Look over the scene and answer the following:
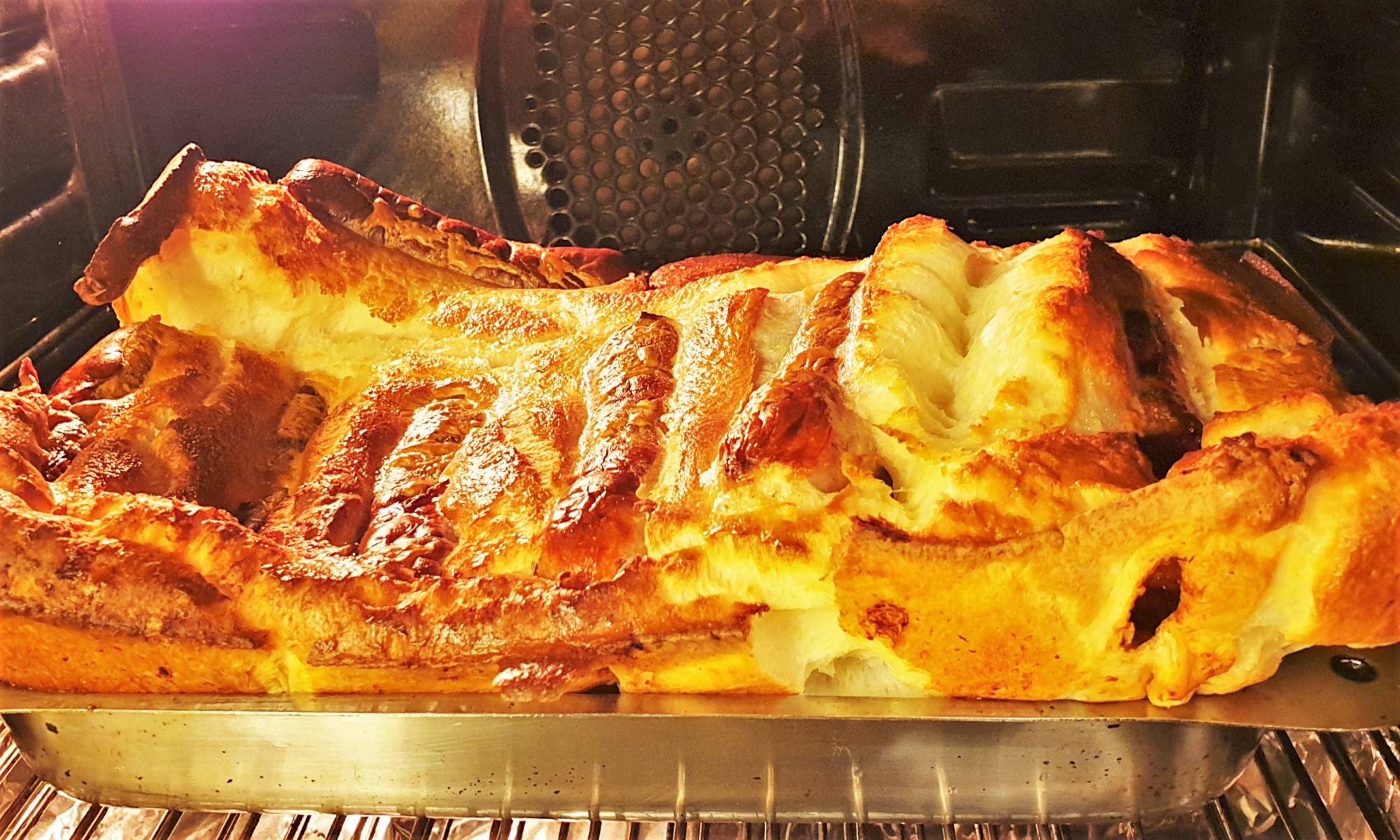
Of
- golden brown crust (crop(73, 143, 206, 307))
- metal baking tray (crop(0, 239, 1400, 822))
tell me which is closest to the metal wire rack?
metal baking tray (crop(0, 239, 1400, 822))

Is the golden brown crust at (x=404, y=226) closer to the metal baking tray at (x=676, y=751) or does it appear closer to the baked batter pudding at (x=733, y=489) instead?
the baked batter pudding at (x=733, y=489)

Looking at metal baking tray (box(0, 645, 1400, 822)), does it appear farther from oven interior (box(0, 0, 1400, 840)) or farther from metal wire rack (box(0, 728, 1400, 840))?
oven interior (box(0, 0, 1400, 840))

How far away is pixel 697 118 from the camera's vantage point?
248 centimetres

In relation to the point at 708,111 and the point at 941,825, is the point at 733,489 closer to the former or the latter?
the point at 941,825

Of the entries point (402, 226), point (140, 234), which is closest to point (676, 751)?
point (402, 226)

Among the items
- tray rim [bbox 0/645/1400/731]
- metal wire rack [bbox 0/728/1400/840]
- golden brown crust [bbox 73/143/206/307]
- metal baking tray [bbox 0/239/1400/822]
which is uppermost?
Result: golden brown crust [bbox 73/143/206/307]

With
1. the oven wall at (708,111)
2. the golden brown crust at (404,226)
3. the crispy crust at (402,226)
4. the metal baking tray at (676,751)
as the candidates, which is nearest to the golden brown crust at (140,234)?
the crispy crust at (402,226)

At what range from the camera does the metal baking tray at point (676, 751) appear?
1.48 meters

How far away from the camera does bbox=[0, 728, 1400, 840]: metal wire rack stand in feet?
5.09

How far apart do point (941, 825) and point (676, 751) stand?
0.42 m

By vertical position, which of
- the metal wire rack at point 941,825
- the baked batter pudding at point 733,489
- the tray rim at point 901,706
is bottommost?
the metal wire rack at point 941,825

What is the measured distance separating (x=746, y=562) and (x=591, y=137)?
1360 millimetres

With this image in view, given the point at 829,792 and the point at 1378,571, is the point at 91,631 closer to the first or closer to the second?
the point at 829,792

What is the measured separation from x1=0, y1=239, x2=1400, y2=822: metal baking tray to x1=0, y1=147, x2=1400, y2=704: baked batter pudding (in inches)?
2.0
